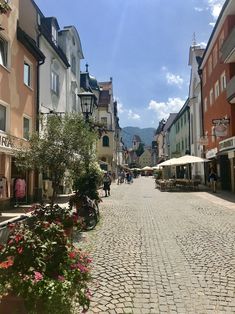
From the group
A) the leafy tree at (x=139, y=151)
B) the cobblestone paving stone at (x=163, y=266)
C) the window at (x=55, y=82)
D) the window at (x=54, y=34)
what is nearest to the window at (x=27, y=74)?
the window at (x=55, y=82)

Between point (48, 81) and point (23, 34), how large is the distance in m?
5.08

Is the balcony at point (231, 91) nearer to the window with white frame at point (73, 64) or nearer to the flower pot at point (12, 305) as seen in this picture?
the window with white frame at point (73, 64)

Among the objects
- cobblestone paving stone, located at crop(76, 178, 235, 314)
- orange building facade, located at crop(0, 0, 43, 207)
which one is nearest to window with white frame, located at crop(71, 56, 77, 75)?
orange building facade, located at crop(0, 0, 43, 207)

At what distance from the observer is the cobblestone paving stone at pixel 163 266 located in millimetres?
5266

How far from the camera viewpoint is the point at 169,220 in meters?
13.9

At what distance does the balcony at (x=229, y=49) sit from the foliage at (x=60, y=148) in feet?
47.2

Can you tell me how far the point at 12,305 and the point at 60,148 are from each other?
7916 mm

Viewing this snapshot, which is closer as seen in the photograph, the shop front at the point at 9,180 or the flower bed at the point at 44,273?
the flower bed at the point at 44,273

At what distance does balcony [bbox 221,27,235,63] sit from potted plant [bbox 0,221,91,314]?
20751mm

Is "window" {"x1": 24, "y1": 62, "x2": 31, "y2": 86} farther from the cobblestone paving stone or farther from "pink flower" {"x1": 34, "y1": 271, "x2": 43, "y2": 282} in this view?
"pink flower" {"x1": 34, "y1": 271, "x2": 43, "y2": 282}

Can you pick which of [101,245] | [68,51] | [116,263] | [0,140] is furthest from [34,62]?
[116,263]

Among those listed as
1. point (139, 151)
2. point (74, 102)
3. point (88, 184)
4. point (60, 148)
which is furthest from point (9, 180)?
point (139, 151)

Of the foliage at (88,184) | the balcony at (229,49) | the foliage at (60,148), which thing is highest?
the balcony at (229,49)

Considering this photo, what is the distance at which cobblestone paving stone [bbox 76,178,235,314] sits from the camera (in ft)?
17.3
